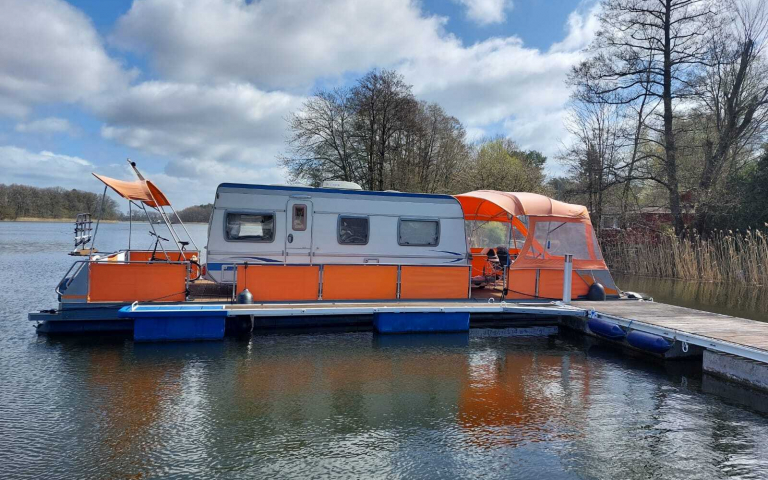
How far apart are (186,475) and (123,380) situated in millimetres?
3842

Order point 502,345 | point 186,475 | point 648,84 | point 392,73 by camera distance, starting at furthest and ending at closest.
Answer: point 392,73 → point 648,84 → point 502,345 → point 186,475

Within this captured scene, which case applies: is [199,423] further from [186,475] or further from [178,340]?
[178,340]

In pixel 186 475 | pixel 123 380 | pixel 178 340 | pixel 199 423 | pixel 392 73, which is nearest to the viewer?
pixel 186 475

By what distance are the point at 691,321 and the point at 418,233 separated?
258 inches

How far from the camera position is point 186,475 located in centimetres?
583

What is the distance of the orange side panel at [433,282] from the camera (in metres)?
13.0

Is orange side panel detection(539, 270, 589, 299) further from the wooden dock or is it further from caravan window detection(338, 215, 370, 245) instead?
caravan window detection(338, 215, 370, 245)

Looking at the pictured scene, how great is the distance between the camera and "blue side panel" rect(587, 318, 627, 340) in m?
11.4

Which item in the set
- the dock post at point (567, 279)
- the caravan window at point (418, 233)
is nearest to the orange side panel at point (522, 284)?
the dock post at point (567, 279)

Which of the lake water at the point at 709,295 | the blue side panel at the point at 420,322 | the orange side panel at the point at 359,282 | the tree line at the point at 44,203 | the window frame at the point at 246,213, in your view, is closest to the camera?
the blue side panel at the point at 420,322

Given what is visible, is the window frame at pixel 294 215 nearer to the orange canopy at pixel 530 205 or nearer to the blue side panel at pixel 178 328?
the blue side panel at pixel 178 328

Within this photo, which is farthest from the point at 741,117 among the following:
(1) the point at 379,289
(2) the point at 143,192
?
(2) the point at 143,192

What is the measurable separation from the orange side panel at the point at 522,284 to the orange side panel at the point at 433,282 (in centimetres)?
116

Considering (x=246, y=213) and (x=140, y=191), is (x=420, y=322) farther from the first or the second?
(x=140, y=191)
